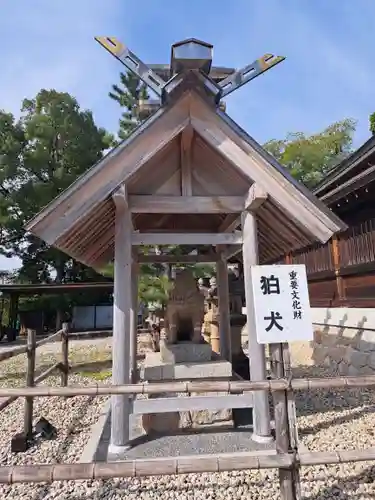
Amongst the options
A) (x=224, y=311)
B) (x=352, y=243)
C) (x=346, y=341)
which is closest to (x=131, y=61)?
(x=224, y=311)

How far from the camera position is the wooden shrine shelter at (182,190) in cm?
342

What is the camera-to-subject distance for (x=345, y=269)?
7.91m

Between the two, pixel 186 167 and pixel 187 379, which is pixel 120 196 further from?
pixel 187 379

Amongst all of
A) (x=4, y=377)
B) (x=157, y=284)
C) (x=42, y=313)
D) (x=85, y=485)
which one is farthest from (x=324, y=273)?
(x=42, y=313)

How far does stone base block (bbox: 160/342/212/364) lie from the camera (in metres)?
4.43

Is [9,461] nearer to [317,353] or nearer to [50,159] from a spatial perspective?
[317,353]

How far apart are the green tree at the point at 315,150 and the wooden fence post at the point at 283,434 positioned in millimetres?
20037

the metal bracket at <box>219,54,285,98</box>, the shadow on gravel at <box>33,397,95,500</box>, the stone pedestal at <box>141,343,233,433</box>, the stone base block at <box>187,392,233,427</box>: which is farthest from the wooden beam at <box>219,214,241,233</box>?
the shadow on gravel at <box>33,397,95,500</box>

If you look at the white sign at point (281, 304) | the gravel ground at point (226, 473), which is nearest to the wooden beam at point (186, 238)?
the white sign at point (281, 304)

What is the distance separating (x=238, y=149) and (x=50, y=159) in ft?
64.9

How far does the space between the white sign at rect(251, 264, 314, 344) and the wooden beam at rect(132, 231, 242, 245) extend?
124 centimetres

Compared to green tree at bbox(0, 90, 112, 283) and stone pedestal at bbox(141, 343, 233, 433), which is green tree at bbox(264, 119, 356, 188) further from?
stone pedestal at bbox(141, 343, 233, 433)

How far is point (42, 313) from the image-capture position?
2056 centimetres

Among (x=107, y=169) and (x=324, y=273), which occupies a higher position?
(x=107, y=169)
